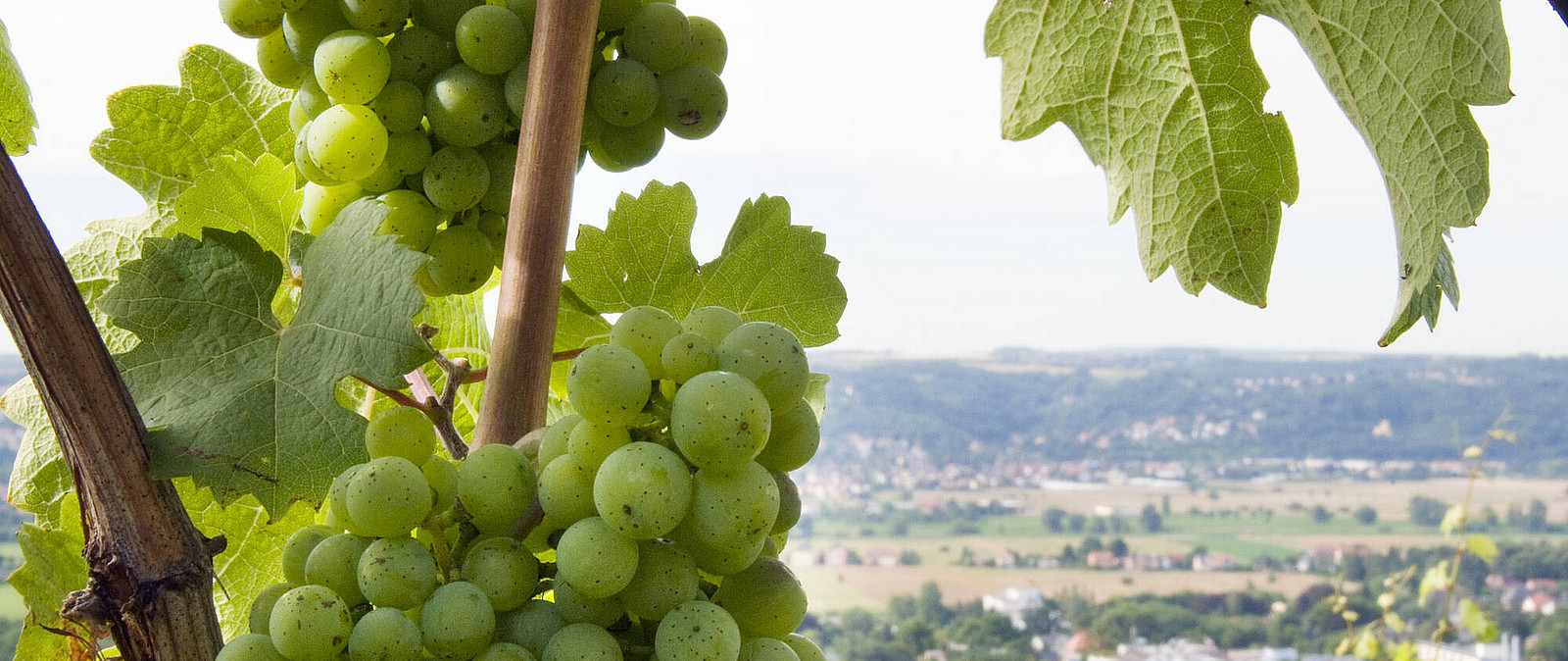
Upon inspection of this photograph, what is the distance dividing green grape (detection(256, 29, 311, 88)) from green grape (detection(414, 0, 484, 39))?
0.06m

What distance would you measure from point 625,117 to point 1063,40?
0.68 feet

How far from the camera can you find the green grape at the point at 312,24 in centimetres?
43

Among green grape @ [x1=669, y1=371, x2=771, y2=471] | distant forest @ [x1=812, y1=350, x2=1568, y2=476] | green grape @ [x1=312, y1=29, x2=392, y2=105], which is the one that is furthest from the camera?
distant forest @ [x1=812, y1=350, x2=1568, y2=476]

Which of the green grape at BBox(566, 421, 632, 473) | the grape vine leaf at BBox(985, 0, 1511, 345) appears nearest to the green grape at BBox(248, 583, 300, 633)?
the green grape at BBox(566, 421, 632, 473)

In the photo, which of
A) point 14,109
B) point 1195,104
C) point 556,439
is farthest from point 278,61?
point 1195,104

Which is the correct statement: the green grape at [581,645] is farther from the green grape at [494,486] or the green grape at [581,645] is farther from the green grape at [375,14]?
the green grape at [375,14]

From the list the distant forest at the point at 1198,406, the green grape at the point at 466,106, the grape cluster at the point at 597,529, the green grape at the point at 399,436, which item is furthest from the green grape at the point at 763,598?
the distant forest at the point at 1198,406

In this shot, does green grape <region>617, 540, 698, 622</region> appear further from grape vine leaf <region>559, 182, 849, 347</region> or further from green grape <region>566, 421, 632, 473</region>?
grape vine leaf <region>559, 182, 849, 347</region>

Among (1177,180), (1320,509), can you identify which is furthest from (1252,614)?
(1177,180)

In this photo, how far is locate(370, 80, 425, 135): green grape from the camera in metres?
0.43

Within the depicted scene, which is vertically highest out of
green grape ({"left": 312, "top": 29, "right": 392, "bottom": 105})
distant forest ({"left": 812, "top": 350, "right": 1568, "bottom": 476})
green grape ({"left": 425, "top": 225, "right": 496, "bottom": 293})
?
green grape ({"left": 312, "top": 29, "right": 392, "bottom": 105})

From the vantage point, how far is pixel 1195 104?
0.49m

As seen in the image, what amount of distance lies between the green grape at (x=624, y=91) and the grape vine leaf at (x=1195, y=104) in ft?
0.54

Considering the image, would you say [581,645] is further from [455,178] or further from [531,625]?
[455,178]
